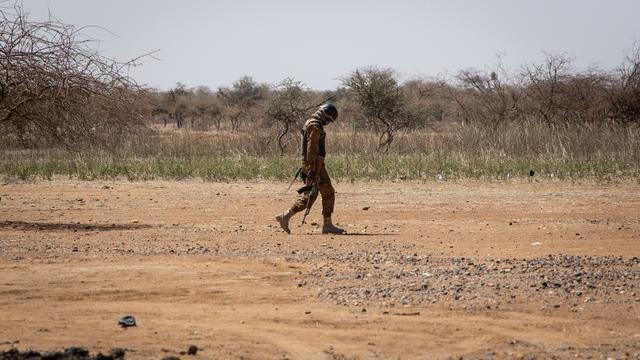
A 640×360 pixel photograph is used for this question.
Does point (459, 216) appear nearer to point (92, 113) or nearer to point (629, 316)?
point (92, 113)

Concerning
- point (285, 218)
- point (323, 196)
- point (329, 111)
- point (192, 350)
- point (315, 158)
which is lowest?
point (192, 350)

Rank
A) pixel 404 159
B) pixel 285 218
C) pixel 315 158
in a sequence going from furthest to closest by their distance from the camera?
pixel 404 159 → pixel 285 218 → pixel 315 158

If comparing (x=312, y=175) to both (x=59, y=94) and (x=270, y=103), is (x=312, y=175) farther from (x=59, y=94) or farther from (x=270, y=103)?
Result: (x=270, y=103)

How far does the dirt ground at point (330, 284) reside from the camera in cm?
724

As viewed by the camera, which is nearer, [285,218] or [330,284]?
[330,284]

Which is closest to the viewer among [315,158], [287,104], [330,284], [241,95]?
[330,284]

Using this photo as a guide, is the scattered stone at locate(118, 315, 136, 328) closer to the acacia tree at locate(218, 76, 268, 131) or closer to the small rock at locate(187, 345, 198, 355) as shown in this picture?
the small rock at locate(187, 345, 198, 355)

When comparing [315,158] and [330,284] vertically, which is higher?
[315,158]

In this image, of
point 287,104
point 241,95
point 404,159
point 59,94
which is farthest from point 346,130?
point 241,95

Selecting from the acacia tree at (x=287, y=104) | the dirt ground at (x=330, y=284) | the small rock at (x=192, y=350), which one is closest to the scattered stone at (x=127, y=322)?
the dirt ground at (x=330, y=284)

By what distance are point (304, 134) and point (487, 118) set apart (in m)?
24.7

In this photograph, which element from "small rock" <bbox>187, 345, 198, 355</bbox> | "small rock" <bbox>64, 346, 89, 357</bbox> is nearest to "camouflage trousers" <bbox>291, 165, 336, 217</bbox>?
"small rock" <bbox>187, 345, 198, 355</bbox>

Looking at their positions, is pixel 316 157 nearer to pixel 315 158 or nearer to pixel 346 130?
pixel 315 158

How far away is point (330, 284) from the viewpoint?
9.18m
